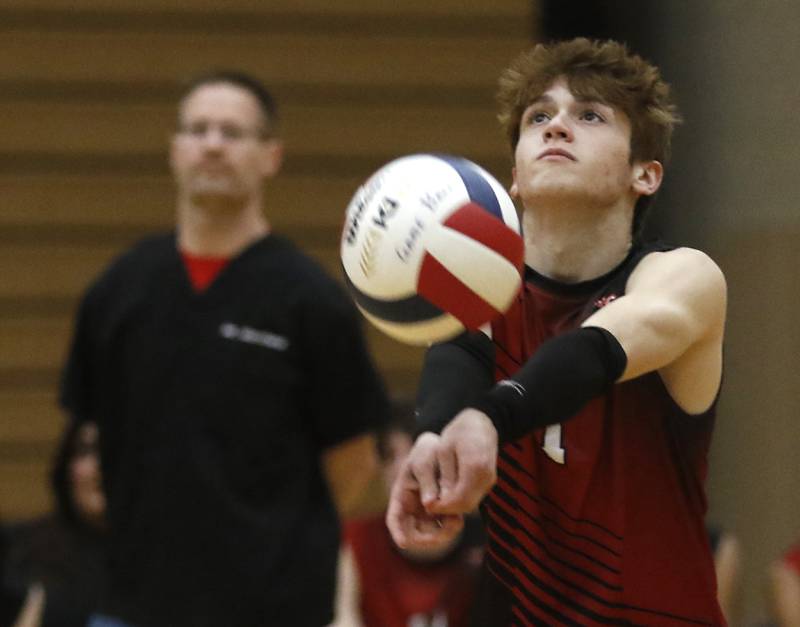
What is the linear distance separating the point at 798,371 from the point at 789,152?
3.23 feet

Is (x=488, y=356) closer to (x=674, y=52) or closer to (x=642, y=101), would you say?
(x=642, y=101)

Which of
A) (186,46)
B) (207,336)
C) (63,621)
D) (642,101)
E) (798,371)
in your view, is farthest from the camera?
(186,46)

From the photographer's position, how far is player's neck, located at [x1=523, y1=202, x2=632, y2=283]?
3223 millimetres

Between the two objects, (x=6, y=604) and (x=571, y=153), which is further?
(x=6, y=604)

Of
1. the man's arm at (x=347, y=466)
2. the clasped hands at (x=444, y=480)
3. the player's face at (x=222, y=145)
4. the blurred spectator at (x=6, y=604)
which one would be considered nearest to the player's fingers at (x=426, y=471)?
the clasped hands at (x=444, y=480)

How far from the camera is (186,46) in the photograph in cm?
814

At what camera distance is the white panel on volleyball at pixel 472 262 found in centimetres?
288

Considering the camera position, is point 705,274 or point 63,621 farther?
point 63,621

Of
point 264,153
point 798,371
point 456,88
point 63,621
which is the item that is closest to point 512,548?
point 264,153

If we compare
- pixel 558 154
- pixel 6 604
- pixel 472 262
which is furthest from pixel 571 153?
pixel 6 604

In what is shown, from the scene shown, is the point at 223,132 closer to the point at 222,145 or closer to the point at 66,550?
the point at 222,145

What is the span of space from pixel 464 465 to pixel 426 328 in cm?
39

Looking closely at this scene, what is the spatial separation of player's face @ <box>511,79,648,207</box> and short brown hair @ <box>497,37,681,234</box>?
0.02m

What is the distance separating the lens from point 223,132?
210 inches
